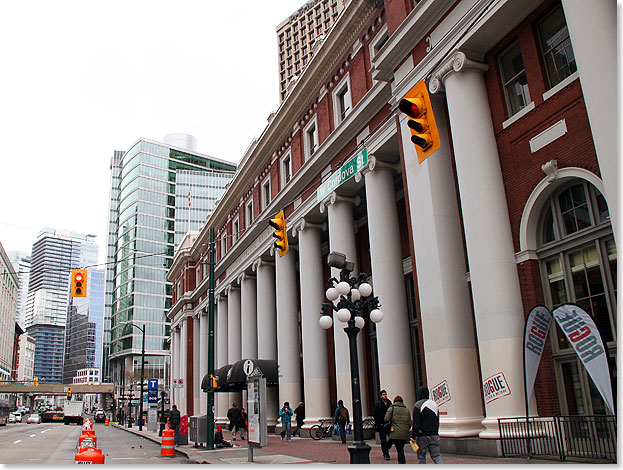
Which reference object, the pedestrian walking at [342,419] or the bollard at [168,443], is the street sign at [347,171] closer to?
the pedestrian walking at [342,419]

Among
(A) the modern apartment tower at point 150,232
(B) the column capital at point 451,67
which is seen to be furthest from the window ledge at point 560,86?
(A) the modern apartment tower at point 150,232

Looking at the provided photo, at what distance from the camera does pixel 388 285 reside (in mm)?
19750

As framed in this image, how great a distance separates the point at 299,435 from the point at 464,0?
65.4ft

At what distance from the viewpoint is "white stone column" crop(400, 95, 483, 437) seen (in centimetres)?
1452

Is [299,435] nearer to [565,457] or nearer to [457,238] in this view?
[457,238]

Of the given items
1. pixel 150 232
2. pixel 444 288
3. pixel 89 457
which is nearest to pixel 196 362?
pixel 444 288

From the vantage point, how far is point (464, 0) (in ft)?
50.6

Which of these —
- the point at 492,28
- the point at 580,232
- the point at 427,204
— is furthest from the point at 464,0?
the point at 580,232

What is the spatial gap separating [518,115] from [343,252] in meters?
10.5

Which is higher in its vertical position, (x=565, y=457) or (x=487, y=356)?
(x=487, y=356)

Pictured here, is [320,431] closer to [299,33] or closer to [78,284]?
[78,284]

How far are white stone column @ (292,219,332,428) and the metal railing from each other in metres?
13.0

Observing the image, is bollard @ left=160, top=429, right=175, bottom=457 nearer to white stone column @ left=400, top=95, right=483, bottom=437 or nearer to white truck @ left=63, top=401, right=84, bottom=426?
Answer: white stone column @ left=400, top=95, right=483, bottom=437

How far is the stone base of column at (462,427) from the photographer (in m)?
13.9
